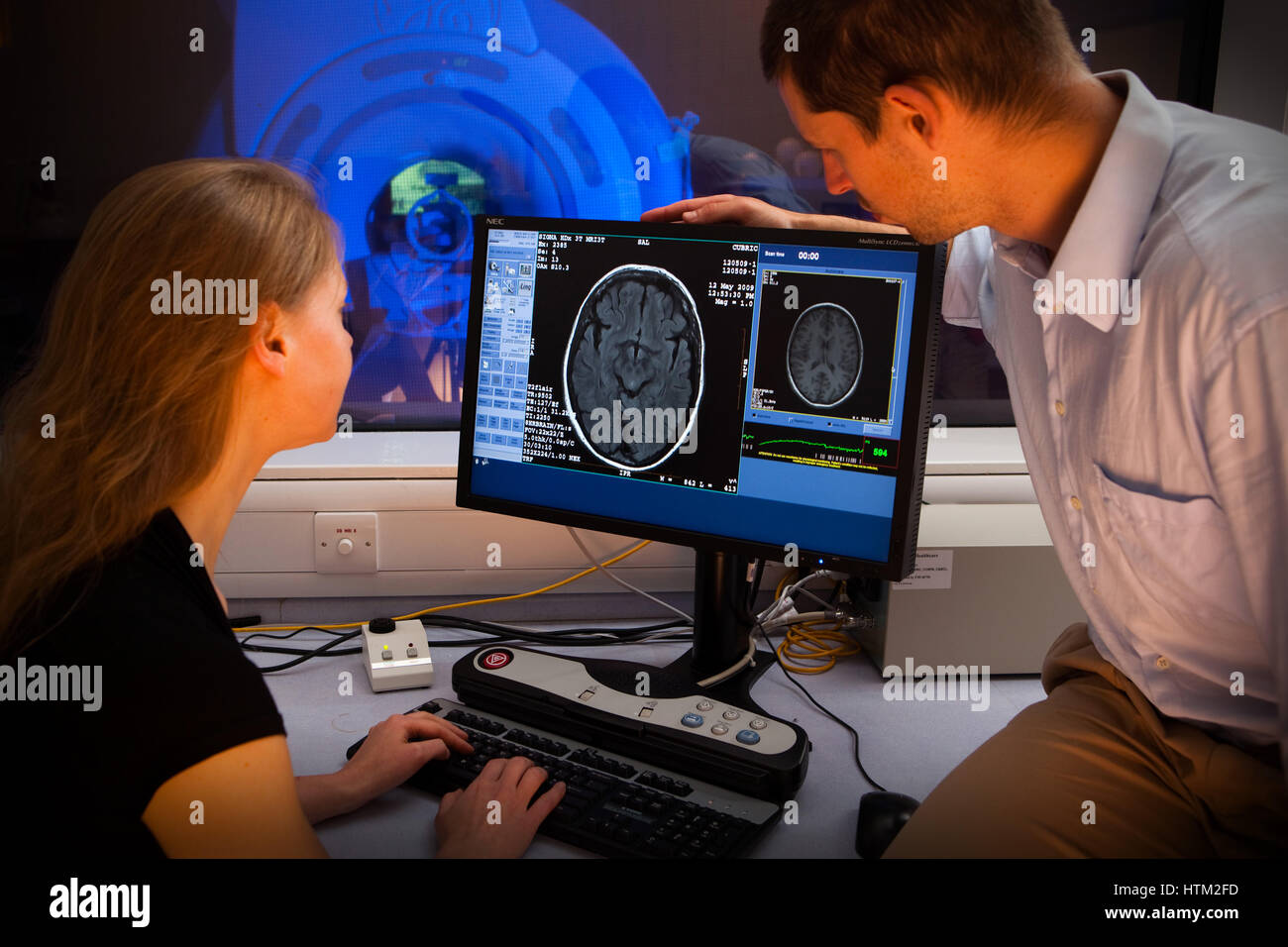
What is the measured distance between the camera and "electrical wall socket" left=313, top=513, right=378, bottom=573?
1.66 m

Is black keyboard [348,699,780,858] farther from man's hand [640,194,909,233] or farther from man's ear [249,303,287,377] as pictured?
man's hand [640,194,909,233]

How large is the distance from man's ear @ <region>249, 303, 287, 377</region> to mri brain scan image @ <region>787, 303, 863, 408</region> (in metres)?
0.60

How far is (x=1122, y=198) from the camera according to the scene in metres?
1.05

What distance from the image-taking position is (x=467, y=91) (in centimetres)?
191

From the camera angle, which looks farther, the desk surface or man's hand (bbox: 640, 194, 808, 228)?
man's hand (bbox: 640, 194, 808, 228)

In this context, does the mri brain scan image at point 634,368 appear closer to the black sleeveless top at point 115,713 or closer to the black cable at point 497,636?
the black cable at point 497,636

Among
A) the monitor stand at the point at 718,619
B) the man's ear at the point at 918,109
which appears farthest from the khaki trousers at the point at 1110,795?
the man's ear at the point at 918,109

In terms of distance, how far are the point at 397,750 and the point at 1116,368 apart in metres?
0.91

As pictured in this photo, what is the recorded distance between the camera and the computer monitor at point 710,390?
1224mm

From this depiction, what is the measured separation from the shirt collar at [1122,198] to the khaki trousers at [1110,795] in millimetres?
468

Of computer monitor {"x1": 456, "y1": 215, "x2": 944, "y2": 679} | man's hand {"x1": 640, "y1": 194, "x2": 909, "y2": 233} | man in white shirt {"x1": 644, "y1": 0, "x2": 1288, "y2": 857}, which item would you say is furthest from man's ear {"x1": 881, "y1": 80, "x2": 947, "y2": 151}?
man's hand {"x1": 640, "y1": 194, "x2": 909, "y2": 233}

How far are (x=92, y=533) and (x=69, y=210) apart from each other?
1245mm

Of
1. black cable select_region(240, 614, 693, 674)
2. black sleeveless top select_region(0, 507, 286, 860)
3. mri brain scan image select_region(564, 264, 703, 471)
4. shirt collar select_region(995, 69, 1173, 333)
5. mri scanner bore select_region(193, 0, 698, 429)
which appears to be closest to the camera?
black sleeveless top select_region(0, 507, 286, 860)

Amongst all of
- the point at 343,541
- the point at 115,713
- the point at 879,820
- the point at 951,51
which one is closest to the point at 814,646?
the point at 879,820
